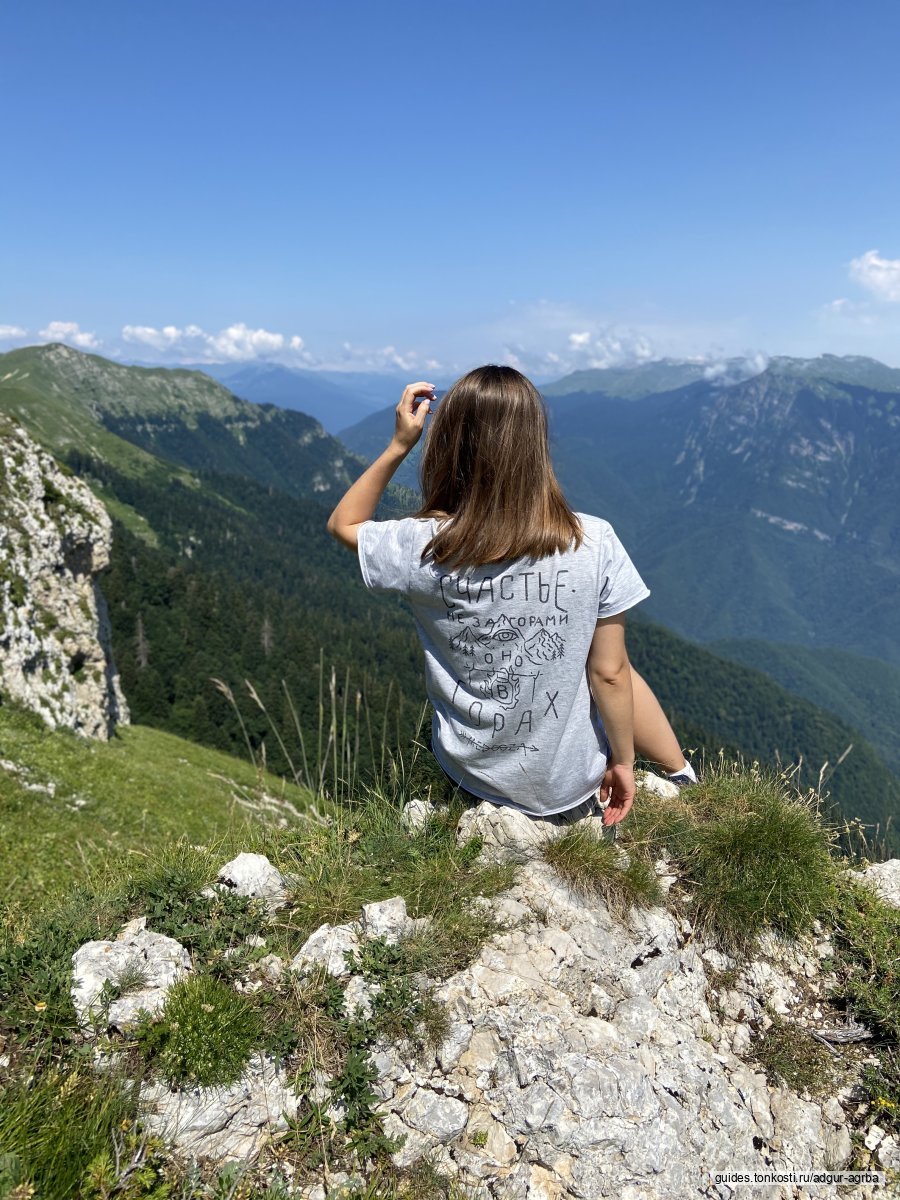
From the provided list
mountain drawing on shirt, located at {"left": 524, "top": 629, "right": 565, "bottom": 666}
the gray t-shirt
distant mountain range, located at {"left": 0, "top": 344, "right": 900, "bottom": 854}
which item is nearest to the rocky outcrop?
the gray t-shirt

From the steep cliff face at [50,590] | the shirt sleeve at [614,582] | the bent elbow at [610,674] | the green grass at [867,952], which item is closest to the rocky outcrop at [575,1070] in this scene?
the green grass at [867,952]

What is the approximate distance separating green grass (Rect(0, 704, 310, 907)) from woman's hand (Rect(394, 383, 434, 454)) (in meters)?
3.18

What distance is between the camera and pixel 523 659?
12.7ft

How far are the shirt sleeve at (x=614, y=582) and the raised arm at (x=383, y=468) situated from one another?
1287mm

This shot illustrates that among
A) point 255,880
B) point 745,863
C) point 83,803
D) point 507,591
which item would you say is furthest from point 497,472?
point 83,803

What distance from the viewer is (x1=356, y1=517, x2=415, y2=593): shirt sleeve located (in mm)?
3709

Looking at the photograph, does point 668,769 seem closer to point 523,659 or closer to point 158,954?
point 523,659

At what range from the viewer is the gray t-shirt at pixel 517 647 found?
367cm

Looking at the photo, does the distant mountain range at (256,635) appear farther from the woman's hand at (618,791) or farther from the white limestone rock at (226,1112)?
the white limestone rock at (226,1112)

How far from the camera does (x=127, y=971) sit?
3.38 meters

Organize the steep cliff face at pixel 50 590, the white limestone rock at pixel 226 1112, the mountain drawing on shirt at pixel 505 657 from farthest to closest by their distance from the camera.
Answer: the steep cliff face at pixel 50 590, the mountain drawing on shirt at pixel 505 657, the white limestone rock at pixel 226 1112

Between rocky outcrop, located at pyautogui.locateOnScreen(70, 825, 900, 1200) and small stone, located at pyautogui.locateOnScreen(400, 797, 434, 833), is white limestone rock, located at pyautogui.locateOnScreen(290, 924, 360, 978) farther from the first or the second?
small stone, located at pyautogui.locateOnScreen(400, 797, 434, 833)

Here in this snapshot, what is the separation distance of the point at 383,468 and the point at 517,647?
1325 millimetres

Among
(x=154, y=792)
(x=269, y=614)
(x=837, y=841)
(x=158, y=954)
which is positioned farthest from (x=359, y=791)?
(x=269, y=614)
